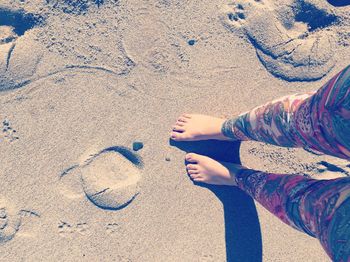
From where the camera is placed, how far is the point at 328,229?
1.36 meters

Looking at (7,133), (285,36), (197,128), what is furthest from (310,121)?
(7,133)

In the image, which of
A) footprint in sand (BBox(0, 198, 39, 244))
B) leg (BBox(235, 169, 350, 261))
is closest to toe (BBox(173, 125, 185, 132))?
leg (BBox(235, 169, 350, 261))

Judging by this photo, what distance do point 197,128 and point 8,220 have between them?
1.29m

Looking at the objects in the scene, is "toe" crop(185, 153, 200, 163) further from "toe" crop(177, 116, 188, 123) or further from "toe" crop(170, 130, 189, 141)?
"toe" crop(177, 116, 188, 123)

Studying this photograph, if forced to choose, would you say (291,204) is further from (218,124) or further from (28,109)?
(28,109)

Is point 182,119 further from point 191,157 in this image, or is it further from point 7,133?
point 7,133

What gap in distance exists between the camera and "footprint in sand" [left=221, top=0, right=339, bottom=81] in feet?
7.64

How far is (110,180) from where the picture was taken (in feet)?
7.38

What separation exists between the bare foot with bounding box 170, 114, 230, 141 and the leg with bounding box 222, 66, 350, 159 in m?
0.19

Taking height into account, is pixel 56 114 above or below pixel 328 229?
below

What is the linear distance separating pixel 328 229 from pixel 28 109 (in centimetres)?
180

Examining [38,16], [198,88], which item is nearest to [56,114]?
[38,16]

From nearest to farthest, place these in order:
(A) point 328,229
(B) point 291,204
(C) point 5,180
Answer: (A) point 328,229 < (B) point 291,204 < (C) point 5,180

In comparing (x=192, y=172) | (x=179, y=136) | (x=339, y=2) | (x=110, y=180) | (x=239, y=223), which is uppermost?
(x=339, y=2)
